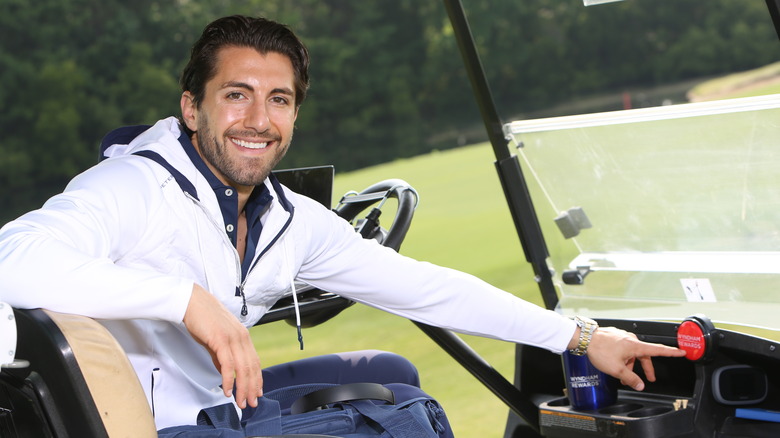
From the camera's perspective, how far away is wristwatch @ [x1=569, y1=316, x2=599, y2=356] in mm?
1970

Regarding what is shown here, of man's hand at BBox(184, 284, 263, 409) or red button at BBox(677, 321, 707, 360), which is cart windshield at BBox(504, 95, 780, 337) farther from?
man's hand at BBox(184, 284, 263, 409)

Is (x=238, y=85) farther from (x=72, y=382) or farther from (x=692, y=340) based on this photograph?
(x=692, y=340)

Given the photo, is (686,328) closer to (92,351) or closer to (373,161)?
(92,351)

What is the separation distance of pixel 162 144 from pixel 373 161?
19384 millimetres

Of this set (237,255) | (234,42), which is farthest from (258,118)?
(237,255)

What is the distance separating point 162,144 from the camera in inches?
67.9

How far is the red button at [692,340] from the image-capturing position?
190 cm

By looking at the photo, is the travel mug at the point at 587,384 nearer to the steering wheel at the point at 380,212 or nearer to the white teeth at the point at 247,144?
the steering wheel at the point at 380,212

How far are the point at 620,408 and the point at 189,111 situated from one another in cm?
106

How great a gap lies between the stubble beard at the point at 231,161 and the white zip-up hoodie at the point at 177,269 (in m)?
0.06

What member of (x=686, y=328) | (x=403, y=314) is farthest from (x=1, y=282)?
(x=686, y=328)

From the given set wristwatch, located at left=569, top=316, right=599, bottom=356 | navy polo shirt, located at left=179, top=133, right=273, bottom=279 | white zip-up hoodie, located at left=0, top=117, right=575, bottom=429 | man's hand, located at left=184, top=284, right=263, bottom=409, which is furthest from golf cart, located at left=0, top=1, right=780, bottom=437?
man's hand, located at left=184, top=284, right=263, bottom=409

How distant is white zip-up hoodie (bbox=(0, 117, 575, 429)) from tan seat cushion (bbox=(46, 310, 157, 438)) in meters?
0.09

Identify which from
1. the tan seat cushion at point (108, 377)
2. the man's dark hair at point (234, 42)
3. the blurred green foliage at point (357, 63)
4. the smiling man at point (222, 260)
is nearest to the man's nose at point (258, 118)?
the smiling man at point (222, 260)
